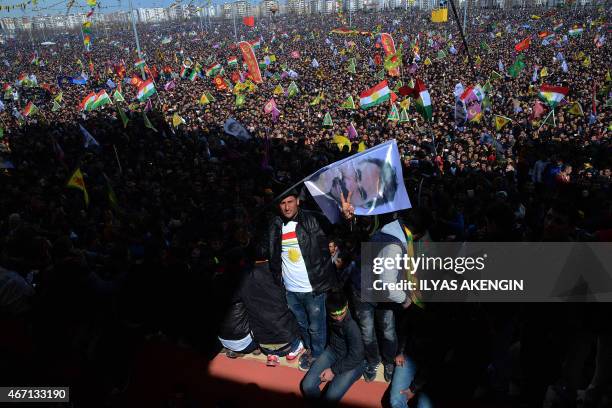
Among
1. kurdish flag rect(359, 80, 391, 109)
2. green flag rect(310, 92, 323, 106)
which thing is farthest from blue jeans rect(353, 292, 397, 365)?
green flag rect(310, 92, 323, 106)

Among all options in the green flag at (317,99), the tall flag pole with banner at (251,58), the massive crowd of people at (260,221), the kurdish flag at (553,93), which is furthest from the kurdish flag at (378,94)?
the tall flag pole with banner at (251,58)

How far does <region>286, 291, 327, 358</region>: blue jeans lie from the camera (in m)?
3.21

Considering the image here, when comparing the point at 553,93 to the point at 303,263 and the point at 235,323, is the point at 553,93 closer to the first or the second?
the point at 303,263

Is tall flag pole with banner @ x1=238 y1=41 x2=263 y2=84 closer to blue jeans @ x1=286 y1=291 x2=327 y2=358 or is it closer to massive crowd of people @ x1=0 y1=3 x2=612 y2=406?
massive crowd of people @ x1=0 y1=3 x2=612 y2=406

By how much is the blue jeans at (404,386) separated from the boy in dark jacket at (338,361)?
28 centimetres

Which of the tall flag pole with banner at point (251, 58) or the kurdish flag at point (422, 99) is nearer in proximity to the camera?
the kurdish flag at point (422, 99)

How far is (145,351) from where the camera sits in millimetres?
3473

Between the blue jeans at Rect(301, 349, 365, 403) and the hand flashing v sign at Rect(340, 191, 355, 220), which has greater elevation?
the hand flashing v sign at Rect(340, 191, 355, 220)

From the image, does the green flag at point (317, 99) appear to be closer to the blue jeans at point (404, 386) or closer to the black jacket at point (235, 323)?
the black jacket at point (235, 323)

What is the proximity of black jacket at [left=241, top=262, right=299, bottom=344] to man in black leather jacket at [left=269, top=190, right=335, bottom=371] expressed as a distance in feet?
0.25

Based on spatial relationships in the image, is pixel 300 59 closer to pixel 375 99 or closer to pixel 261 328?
pixel 375 99

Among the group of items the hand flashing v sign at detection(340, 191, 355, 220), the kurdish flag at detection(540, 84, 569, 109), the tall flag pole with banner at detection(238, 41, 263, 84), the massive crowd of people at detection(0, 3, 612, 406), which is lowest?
the massive crowd of people at detection(0, 3, 612, 406)

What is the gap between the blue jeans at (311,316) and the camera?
126 inches

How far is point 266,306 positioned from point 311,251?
0.56m
